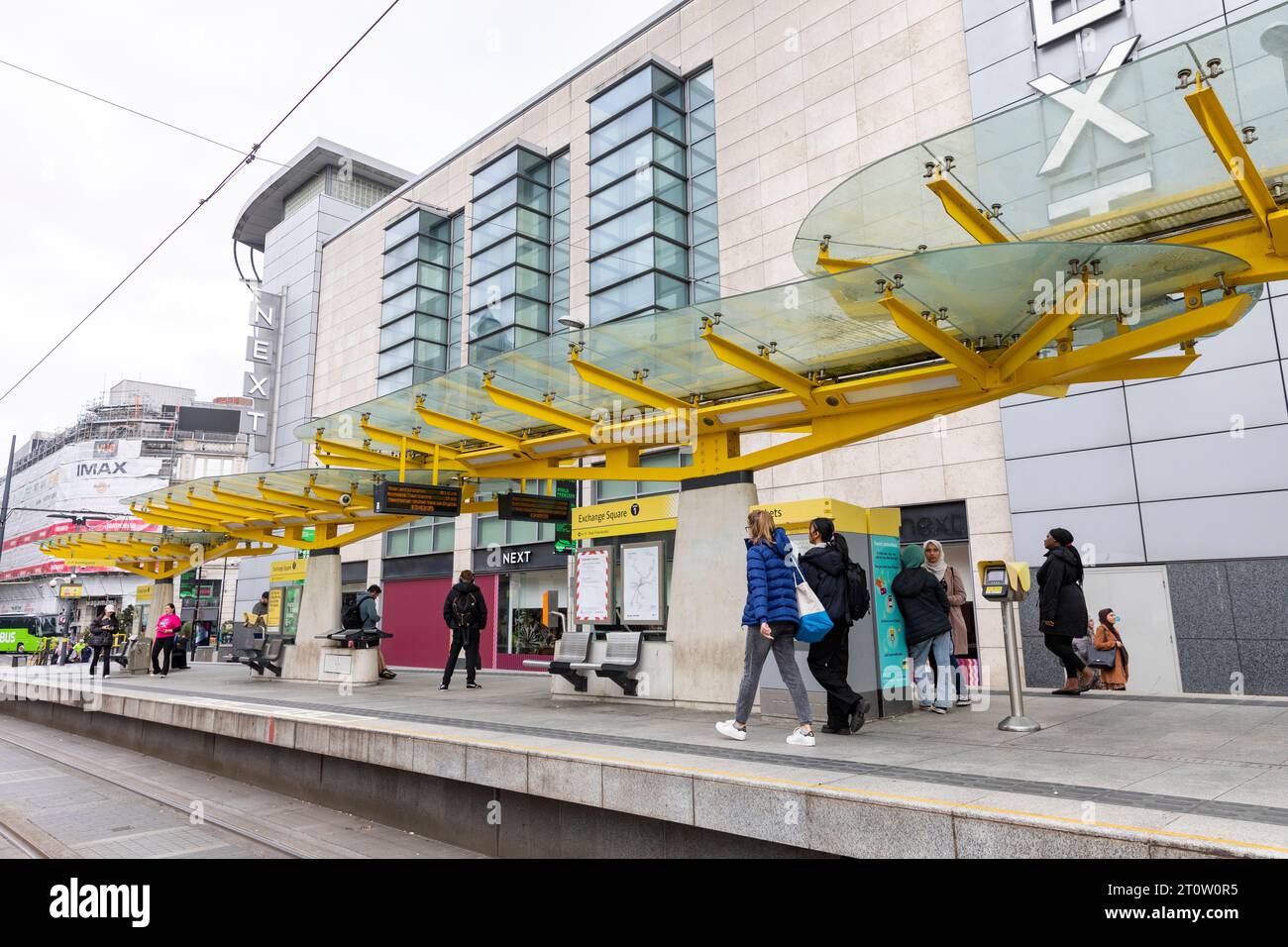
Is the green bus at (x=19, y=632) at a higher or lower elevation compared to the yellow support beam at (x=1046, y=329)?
lower

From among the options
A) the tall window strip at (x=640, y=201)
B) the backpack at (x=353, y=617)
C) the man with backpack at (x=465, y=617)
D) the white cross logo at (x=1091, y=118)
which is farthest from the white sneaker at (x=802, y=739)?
the tall window strip at (x=640, y=201)

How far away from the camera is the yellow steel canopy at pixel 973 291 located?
19.3ft

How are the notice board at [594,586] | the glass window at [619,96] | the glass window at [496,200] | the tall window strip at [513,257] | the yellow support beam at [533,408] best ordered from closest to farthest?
1. the yellow support beam at [533,408]
2. the notice board at [594,586]
3. the glass window at [619,96]
4. the tall window strip at [513,257]
5. the glass window at [496,200]

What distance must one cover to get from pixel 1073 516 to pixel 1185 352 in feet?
24.1

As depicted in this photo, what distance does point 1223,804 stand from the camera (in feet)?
13.5

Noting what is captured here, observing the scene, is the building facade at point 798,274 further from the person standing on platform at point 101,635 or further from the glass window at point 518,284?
the person standing on platform at point 101,635

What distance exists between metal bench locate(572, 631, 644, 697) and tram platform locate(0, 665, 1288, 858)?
591mm

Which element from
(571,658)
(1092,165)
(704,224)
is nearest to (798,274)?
(704,224)

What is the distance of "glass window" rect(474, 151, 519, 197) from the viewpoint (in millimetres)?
26391

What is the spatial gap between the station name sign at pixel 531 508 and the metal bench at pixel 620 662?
11.0 feet

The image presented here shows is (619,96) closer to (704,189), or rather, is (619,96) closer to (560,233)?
(704,189)
